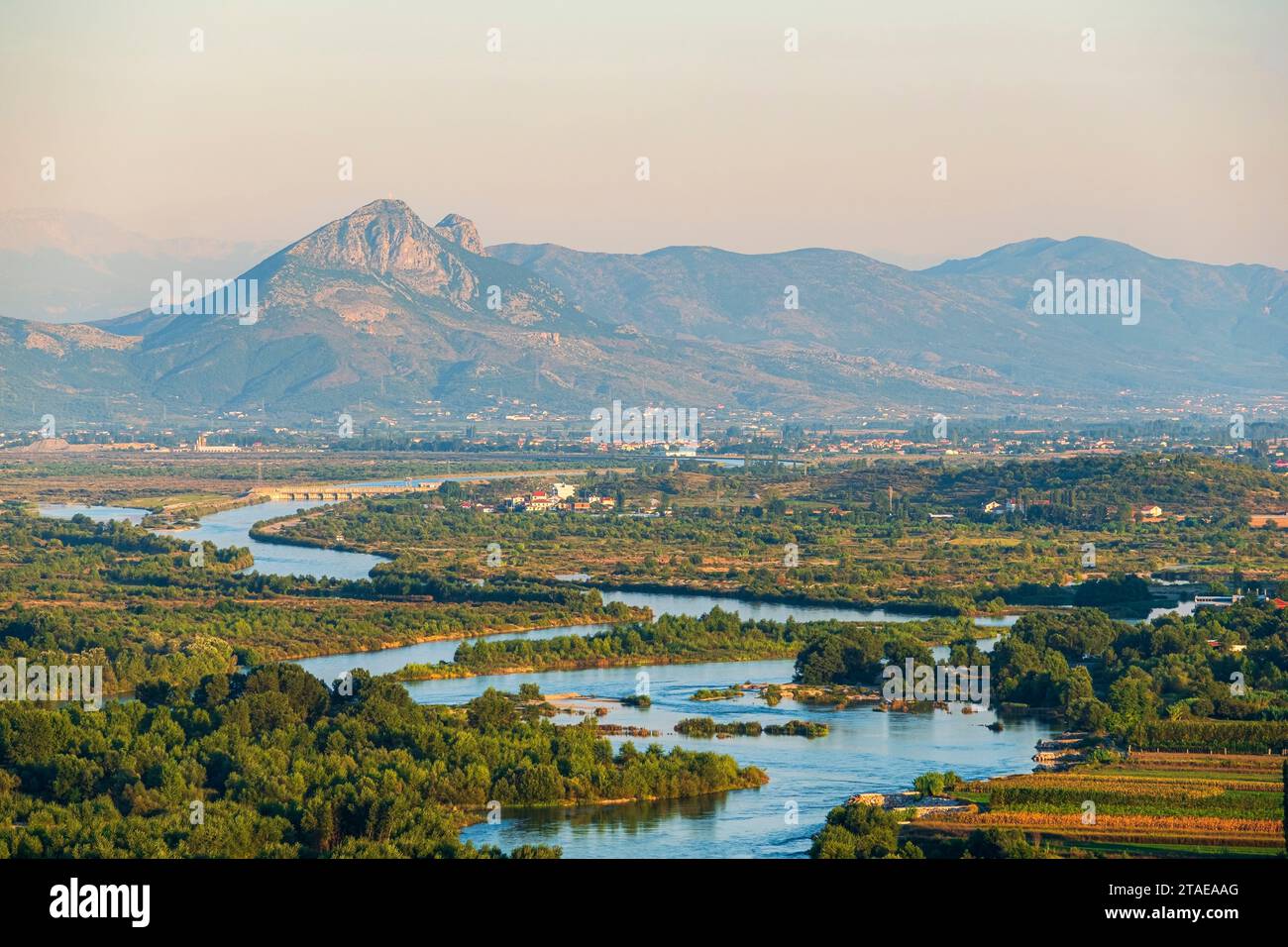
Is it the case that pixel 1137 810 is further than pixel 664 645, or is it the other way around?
pixel 664 645

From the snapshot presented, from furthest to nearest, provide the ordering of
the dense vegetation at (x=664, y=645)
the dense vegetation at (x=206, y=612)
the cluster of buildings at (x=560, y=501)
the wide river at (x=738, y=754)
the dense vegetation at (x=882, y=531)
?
the cluster of buildings at (x=560, y=501) < the dense vegetation at (x=882, y=531) < the dense vegetation at (x=206, y=612) < the dense vegetation at (x=664, y=645) < the wide river at (x=738, y=754)

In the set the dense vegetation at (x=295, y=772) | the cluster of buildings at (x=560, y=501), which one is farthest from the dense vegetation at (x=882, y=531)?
the dense vegetation at (x=295, y=772)

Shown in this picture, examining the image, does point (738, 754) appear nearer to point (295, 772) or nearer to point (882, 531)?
point (295, 772)

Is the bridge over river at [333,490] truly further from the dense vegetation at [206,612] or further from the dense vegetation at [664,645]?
the dense vegetation at [664,645]

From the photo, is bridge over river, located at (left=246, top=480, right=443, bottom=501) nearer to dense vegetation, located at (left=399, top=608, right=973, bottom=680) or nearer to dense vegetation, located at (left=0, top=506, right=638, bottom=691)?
dense vegetation, located at (left=0, top=506, right=638, bottom=691)

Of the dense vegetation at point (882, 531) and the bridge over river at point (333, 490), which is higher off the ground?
the bridge over river at point (333, 490)

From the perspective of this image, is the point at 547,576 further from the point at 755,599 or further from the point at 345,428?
the point at 345,428

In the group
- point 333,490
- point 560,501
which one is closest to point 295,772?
point 560,501
